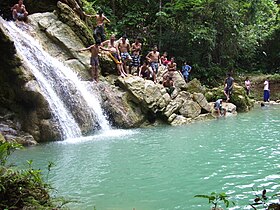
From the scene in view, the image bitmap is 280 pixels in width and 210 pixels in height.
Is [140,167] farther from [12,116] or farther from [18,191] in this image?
[12,116]

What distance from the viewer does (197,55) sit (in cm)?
2488

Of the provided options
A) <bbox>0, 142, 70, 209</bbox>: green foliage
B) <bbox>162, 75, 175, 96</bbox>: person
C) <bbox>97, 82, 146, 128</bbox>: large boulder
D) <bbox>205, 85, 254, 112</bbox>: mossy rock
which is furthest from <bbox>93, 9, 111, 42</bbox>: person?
<bbox>0, 142, 70, 209</bbox>: green foliage

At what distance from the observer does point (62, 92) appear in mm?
12938

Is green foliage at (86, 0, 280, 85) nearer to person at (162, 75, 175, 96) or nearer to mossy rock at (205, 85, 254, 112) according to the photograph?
mossy rock at (205, 85, 254, 112)

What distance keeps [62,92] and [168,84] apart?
5.54 meters

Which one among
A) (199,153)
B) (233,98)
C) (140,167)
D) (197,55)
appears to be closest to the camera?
(140,167)

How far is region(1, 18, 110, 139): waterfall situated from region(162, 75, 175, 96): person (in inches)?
147

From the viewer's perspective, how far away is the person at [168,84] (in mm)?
16234

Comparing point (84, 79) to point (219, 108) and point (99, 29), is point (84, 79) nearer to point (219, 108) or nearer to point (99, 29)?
point (99, 29)

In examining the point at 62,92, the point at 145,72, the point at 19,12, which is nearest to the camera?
the point at 62,92

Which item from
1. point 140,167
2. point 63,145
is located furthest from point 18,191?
point 63,145

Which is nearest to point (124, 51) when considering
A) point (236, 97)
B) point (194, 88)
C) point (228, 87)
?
point (194, 88)

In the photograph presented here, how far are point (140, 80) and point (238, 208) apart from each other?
35.4 ft

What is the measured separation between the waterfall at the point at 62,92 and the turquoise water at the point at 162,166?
3.26ft
